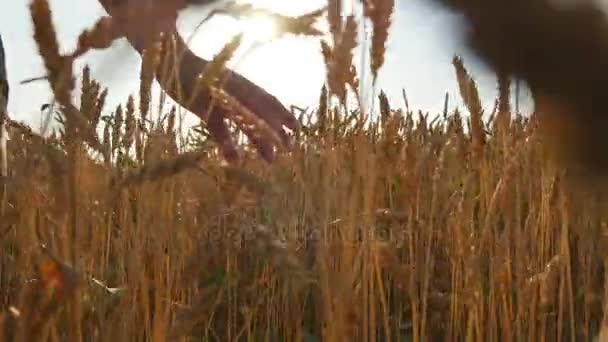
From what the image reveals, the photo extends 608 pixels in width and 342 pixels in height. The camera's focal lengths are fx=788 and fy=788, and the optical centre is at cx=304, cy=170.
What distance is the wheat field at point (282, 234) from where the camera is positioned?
0.56 metres

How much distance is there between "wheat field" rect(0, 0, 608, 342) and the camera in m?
0.56

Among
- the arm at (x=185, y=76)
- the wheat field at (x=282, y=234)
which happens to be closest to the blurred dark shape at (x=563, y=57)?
the wheat field at (x=282, y=234)

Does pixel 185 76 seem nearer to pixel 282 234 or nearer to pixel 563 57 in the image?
pixel 282 234

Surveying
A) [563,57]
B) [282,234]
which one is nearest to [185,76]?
[282,234]

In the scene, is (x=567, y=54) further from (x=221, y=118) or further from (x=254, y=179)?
(x=221, y=118)

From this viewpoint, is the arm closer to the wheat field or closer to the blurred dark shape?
the wheat field

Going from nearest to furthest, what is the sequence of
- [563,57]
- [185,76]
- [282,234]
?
[563,57] < [282,234] < [185,76]

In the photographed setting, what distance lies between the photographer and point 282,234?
1199 millimetres

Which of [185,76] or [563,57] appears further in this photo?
[185,76]

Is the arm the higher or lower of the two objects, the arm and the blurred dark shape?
the higher

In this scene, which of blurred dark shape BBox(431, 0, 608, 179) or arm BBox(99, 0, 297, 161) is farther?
arm BBox(99, 0, 297, 161)

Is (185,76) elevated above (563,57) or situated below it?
above

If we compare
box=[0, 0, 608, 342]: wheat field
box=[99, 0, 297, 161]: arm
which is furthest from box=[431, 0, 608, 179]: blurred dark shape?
box=[99, 0, 297, 161]: arm

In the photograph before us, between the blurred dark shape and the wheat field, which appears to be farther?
the wheat field
